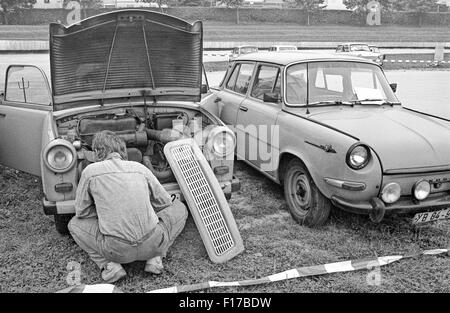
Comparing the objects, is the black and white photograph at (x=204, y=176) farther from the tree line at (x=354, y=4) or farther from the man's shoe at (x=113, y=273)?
the tree line at (x=354, y=4)

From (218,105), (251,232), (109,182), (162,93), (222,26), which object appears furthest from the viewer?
(222,26)

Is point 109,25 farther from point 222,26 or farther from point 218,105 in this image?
point 222,26

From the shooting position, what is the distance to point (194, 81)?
17.7ft

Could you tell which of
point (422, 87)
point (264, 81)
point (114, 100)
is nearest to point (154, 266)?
point (114, 100)

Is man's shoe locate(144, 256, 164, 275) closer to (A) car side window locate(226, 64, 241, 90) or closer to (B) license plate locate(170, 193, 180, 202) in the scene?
(B) license plate locate(170, 193, 180, 202)

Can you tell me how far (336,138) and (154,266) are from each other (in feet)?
6.52

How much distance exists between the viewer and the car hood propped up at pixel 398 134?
12.9 ft

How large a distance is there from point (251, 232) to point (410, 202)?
1542 millimetres

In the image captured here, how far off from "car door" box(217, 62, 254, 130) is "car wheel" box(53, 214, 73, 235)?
8.81ft

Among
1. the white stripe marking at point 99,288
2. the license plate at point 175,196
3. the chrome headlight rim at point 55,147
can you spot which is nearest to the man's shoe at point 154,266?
the white stripe marking at point 99,288

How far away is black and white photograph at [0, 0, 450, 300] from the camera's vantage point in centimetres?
351

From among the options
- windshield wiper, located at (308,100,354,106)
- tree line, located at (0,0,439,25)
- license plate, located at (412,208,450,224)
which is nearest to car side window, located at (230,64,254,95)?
windshield wiper, located at (308,100,354,106)

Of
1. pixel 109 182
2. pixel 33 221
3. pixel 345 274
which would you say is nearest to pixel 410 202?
pixel 345 274

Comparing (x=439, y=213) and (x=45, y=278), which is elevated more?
(x=439, y=213)
